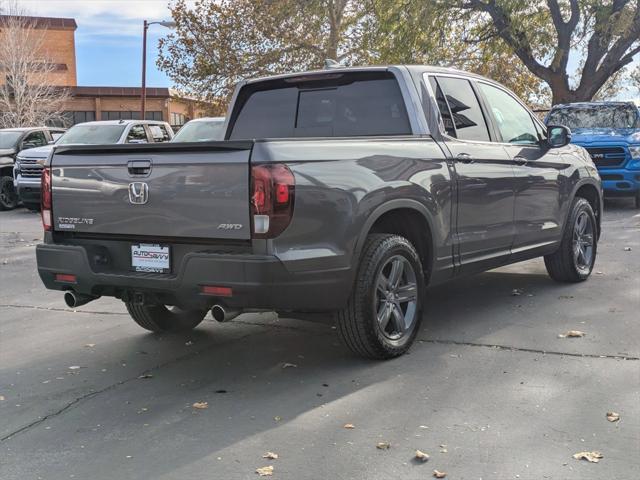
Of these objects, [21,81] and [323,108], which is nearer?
[323,108]

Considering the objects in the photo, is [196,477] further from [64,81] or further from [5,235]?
[64,81]

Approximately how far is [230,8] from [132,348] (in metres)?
29.3

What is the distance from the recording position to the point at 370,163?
480 cm

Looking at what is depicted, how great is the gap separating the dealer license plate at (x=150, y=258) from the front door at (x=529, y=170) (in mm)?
3065

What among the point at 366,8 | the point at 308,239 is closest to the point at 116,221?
the point at 308,239

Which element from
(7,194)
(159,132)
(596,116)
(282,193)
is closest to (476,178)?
(282,193)

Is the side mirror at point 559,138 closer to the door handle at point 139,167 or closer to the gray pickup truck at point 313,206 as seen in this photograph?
the gray pickup truck at point 313,206

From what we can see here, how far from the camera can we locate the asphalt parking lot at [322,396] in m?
3.60

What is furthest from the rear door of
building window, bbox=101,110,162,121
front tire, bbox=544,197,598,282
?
building window, bbox=101,110,162,121

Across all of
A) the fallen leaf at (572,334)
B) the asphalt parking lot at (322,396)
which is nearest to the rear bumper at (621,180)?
the asphalt parking lot at (322,396)

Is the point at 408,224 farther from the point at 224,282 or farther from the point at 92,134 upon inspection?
the point at 92,134

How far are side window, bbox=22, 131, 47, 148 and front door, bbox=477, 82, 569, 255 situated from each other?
14848 mm

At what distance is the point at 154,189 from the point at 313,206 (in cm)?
96

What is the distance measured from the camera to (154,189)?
458 centimetres
